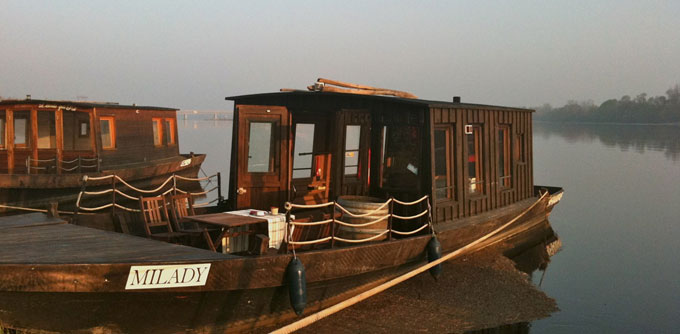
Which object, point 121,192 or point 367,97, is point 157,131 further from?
point 367,97

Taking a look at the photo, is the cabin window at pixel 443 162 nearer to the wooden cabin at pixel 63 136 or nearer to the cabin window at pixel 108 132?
the wooden cabin at pixel 63 136

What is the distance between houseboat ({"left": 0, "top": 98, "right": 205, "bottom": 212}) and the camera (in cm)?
1694

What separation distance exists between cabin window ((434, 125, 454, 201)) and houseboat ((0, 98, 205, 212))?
11288 mm

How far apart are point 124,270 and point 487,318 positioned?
5.52 metres

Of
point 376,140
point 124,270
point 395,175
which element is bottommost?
point 124,270

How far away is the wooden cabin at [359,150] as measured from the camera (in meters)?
10.6

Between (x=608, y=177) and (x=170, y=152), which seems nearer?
(x=170, y=152)

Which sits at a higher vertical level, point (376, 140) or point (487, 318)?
point (376, 140)

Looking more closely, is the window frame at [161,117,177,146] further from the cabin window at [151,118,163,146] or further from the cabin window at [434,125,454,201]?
the cabin window at [434,125,454,201]

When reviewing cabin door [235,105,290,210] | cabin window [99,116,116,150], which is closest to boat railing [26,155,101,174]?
cabin window [99,116,116,150]

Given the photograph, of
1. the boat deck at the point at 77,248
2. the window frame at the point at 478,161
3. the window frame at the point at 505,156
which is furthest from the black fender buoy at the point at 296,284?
the window frame at the point at 505,156

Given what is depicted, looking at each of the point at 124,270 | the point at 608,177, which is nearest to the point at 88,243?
the point at 124,270

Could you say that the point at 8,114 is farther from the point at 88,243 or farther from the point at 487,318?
the point at 487,318

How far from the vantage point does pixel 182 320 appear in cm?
704
